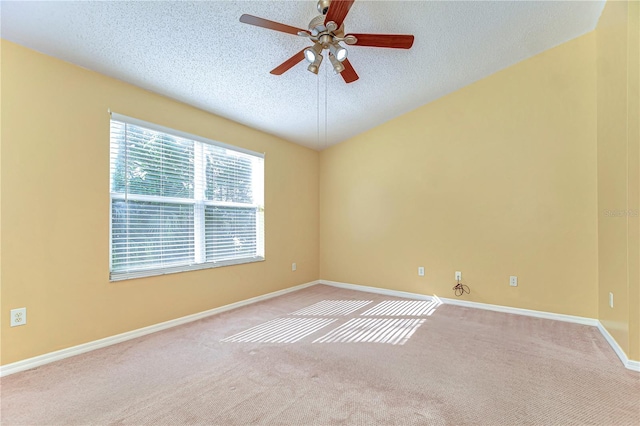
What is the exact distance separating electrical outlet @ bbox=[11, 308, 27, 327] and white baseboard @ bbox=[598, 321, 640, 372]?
4535 mm

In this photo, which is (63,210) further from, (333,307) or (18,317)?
(333,307)

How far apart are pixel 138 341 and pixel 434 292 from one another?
3.57m

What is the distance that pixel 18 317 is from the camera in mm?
2170

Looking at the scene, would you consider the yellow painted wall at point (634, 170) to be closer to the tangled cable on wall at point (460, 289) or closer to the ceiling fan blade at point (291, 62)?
the tangled cable on wall at point (460, 289)

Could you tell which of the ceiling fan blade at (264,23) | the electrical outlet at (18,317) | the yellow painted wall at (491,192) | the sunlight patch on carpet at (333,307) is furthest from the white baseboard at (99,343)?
the ceiling fan blade at (264,23)

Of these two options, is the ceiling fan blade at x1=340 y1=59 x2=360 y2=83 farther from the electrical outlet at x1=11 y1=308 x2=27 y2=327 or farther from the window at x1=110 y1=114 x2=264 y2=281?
the electrical outlet at x1=11 y1=308 x2=27 y2=327

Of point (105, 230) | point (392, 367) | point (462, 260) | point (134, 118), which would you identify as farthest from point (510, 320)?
point (134, 118)

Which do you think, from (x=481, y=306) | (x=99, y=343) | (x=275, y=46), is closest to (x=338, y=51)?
(x=275, y=46)

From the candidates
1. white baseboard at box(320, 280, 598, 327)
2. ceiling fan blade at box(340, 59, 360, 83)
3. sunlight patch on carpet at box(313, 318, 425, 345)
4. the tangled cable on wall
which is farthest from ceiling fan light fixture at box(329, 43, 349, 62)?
white baseboard at box(320, 280, 598, 327)

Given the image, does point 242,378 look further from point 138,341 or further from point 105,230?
point 105,230

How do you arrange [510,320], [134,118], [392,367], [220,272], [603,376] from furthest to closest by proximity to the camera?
[220,272], [510,320], [134,118], [392,367], [603,376]

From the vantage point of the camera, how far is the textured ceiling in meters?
2.10

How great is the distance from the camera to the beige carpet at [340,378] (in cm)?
168

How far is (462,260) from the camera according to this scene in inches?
153
